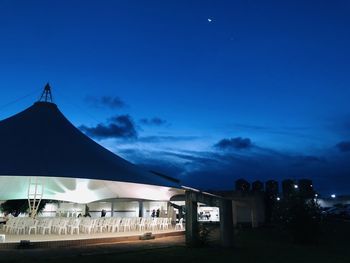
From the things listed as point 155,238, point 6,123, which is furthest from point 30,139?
point 155,238

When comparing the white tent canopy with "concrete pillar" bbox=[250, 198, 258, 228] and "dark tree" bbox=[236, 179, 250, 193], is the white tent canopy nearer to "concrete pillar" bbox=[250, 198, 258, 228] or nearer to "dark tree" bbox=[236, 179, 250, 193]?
"concrete pillar" bbox=[250, 198, 258, 228]

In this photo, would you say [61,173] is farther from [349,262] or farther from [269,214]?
[269,214]

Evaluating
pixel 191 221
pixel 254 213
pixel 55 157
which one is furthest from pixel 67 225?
pixel 254 213

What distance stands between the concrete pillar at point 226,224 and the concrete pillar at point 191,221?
683 mm

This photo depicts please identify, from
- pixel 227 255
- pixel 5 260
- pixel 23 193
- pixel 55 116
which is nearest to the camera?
pixel 5 260

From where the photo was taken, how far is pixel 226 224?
10.2 metres

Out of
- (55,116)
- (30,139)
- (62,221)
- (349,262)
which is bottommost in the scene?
(349,262)

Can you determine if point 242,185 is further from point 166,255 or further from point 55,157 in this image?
point 166,255

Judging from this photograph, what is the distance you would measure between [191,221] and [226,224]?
915 millimetres

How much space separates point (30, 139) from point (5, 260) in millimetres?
5622

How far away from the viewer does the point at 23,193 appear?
1786 centimetres

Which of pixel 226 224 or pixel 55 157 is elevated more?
pixel 55 157

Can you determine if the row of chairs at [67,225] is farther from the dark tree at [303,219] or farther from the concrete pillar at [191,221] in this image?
the dark tree at [303,219]

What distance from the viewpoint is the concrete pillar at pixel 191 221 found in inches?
397
